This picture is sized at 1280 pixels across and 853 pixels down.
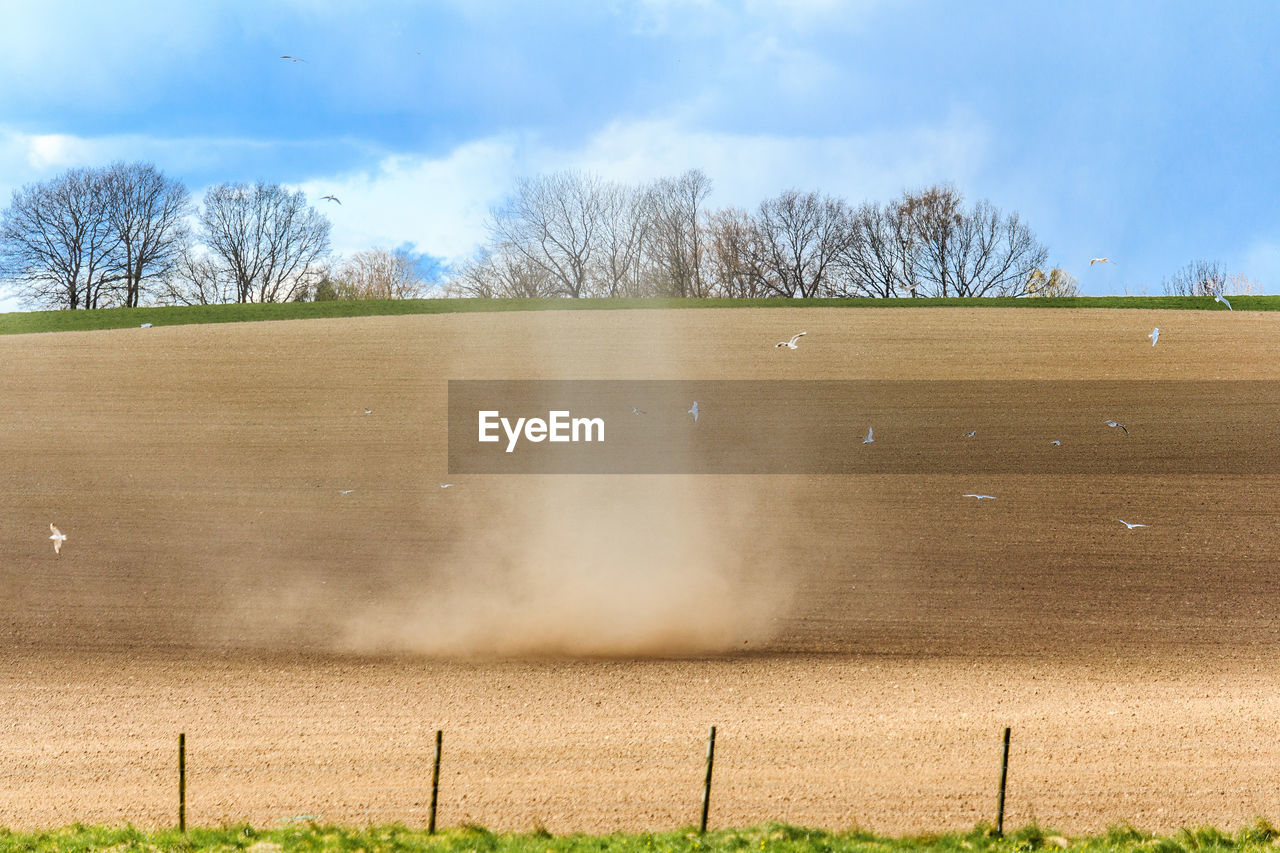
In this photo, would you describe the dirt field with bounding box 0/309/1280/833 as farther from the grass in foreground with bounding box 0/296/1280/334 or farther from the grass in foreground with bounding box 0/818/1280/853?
the grass in foreground with bounding box 0/296/1280/334

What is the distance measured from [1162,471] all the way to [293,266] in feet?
170

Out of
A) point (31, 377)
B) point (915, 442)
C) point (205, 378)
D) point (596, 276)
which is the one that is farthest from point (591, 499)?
point (596, 276)

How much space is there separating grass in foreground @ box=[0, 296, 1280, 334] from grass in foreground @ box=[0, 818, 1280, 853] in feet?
104

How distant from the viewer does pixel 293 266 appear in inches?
2328

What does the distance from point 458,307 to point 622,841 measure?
115ft

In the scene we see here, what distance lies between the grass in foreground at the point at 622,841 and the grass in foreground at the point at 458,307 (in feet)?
104

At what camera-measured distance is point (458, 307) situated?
4159 centimetres

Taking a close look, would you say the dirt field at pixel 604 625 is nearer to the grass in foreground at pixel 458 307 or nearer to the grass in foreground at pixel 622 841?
the grass in foreground at pixel 622 841

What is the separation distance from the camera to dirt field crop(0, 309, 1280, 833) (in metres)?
10.4

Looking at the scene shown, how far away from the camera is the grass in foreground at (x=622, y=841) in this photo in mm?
8383

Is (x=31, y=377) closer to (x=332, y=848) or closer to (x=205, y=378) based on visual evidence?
(x=205, y=378)

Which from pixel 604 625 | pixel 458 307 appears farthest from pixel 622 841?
pixel 458 307

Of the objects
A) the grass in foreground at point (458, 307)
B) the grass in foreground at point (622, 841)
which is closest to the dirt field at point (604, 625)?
the grass in foreground at point (622, 841)

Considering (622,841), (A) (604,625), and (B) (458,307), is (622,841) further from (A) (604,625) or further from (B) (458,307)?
(B) (458,307)
